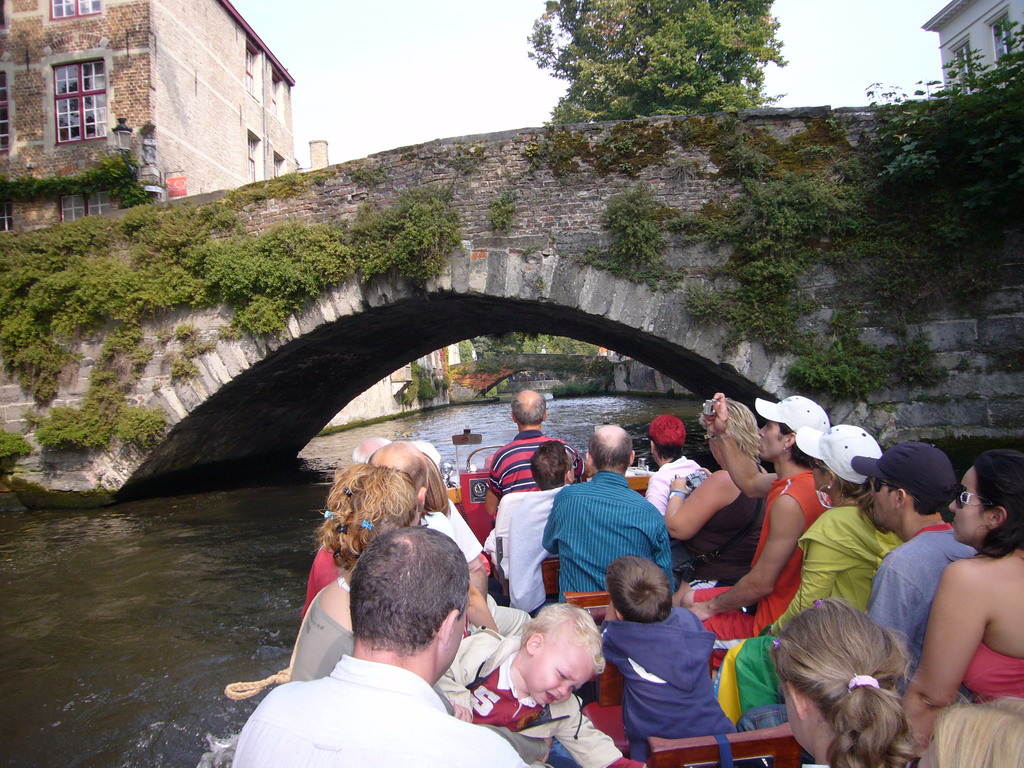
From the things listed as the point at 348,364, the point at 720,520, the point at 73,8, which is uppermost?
the point at 73,8

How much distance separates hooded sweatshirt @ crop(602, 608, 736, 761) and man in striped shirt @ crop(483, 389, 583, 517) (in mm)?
1483

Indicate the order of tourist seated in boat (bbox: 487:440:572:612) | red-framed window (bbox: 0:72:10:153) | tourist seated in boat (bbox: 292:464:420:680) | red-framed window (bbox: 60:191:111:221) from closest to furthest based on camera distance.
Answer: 1. tourist seated in boat (bbox: 292:464:420:680)
2. tourist seated in boat (bbox: 487:440:572:612)
3. red-framed window (bbox: 60:191:111:221)
4. red-framed window (bbox: 0:72:10:153)

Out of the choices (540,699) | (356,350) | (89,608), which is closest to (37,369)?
(356,350)

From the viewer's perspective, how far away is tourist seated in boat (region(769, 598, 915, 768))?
1.25 meters

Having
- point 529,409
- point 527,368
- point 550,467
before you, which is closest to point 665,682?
point 550,467

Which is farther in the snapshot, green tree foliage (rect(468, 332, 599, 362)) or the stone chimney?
green tree foliage (rect(468, 332, 599, 362))

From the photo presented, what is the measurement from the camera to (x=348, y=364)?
35.9 feet

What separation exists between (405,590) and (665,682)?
3.46 feet

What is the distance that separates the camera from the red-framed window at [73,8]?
14.6 meters

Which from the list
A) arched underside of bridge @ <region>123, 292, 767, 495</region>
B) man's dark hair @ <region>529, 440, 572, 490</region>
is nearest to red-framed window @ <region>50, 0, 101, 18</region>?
arched underside of bridge @ <region>123, 292, 767, 495</region>

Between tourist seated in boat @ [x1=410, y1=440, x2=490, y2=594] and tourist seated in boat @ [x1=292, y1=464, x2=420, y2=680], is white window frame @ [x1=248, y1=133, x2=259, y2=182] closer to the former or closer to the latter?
tourist seated in boat @ [x1=410, y1=440, x2=490, y2=594]

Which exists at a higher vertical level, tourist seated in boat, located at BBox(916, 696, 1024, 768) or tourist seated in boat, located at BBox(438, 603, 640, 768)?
tourist seated in boat, located at BBox(916, 696, 1024, 768)

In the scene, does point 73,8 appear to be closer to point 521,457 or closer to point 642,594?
point 521,457

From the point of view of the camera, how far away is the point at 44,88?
14.8m
